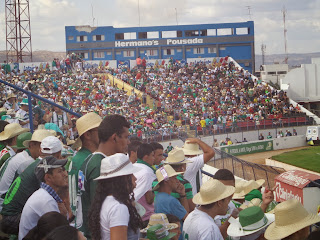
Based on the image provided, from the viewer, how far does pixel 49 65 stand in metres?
39.4

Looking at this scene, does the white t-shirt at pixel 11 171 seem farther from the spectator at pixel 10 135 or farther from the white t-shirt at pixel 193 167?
the white t-shirt at pixel 193 167

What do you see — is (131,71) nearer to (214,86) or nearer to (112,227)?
(214,86)

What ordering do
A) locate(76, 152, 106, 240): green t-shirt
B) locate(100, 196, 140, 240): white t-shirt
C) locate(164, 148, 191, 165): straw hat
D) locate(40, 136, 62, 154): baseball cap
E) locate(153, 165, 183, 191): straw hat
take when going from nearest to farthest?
1. locate(100, 196, 140, 240): white t-shirt
2. locate(76, 152, 106, 240): green t-shirt
3. locate(153, 165, 183, 191): straw hat
4. locate(40, 136, 62, 154): baseball cap
5. locate(164, 148, 191, 165): straw hat

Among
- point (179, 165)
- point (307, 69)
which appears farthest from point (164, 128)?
point (307, 69)

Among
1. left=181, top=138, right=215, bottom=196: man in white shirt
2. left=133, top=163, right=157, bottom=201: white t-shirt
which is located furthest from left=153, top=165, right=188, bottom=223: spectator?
left=181, top=138, right=215, bottom=196: man in white shirt

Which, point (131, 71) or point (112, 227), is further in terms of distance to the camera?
point (131, 71)

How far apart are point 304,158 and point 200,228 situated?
31544 millimetres

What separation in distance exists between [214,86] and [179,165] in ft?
127

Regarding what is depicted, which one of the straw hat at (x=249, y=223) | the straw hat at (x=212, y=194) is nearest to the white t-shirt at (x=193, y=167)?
the straw hat at (x=212, y=194)

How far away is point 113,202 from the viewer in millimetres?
4332

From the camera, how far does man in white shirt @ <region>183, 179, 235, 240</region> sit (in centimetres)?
511

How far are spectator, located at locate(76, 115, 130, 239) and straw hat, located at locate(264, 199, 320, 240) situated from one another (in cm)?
169

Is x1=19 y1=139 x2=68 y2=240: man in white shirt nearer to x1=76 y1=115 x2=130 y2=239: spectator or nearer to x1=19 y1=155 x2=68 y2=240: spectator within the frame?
x1=19 y1=155 x2=68 y2=240: spectator

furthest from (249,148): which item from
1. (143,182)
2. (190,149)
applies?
(143,182)
